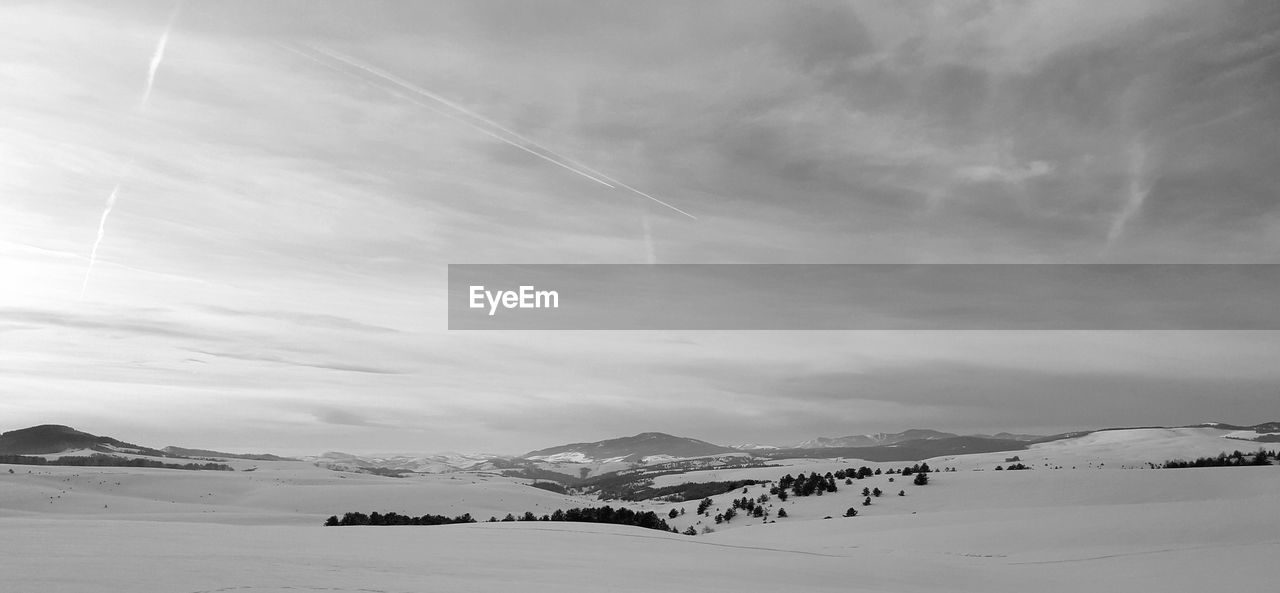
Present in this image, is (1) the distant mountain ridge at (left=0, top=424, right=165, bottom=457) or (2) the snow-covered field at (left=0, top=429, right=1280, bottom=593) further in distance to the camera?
(1) the distant mountain ridge at (left=0, top=424, right=165, bottom=457)

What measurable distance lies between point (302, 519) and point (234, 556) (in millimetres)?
25440

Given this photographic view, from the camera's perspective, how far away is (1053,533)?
11.1 metres

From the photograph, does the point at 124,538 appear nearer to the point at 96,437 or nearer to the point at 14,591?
the point at 14,591

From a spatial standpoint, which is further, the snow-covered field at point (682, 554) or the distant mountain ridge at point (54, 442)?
the distant mountain ridge at point (54, 442)

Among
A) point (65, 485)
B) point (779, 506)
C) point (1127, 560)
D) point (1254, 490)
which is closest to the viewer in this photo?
point (1127, 560)

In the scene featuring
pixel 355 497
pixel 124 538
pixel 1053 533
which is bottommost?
pixel 355 497

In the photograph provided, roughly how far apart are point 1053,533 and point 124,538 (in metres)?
11.7

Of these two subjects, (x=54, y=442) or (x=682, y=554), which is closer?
(x=682, y=554)

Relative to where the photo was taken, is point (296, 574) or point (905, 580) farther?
point (905, 580)

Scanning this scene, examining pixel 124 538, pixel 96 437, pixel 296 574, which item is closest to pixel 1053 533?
pixel 296 574

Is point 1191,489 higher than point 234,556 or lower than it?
lower

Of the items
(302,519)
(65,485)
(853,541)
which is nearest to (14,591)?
(853,541)

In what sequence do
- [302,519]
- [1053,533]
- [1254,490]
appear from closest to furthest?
1. [1053,533]
2. [1254,490]
3. [302,519]

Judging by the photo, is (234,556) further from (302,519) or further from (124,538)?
(302,519)
